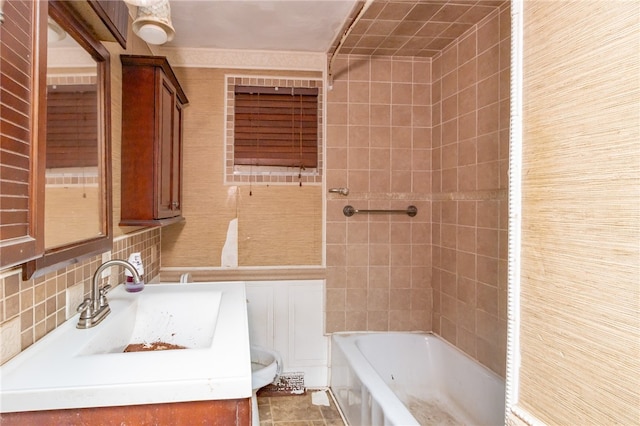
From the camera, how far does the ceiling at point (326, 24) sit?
2061 millimetres

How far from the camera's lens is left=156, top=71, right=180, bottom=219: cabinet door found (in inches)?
72.0

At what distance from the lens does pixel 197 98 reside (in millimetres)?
2633

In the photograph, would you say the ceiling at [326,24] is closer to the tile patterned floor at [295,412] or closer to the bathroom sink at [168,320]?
the bathroom sink at [168,320]

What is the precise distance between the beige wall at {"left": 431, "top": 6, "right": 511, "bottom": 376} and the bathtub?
119 millimetres

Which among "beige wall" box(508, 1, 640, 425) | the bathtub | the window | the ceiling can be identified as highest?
the ceiling

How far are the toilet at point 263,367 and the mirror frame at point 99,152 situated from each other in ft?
3.90

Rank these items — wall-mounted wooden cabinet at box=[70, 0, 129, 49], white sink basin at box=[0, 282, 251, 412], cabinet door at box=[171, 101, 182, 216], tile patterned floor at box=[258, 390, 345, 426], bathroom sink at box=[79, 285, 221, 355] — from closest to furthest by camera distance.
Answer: white sink basin at box=[0, 282, 251, 412], wall-mounted wooden cabinet at box=[70, 0, 129, 49], bathroom sink at box=[79, 285, 221, 355], cabinet door at box=[171, 101, 182, 216], tile patterned floor at box=[258, 390, 345, 426]

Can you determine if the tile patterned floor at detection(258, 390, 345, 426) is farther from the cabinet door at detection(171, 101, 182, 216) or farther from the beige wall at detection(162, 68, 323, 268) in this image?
the cabinet door at detection(171, 101, 182, 216)

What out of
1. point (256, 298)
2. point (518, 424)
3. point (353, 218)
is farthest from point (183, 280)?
point (518, 424)

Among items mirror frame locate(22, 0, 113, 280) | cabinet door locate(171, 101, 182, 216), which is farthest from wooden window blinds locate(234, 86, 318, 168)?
mirror frame locate(22, 0, 113, 280)

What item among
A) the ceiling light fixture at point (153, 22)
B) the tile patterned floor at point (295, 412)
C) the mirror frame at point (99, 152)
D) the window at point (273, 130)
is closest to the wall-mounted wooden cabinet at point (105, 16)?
the mirror frame at point (99, 152)

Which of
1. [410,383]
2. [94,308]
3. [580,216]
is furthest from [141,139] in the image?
[410,383]

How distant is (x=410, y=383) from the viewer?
2.58m

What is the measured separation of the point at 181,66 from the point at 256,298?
5.63 feet
